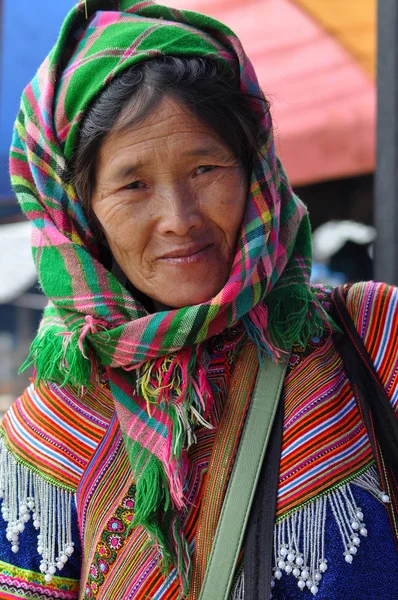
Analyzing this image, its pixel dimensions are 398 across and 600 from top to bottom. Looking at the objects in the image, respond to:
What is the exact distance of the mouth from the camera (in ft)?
4.94

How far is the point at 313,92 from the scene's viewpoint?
3625 millimetres

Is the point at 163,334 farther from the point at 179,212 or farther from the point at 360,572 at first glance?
the point at 360,572

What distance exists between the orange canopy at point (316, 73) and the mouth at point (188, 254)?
2039 millimetres

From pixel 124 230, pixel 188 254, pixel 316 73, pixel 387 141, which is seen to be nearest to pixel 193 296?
pixel 188 254

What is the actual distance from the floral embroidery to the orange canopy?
2.31 metres

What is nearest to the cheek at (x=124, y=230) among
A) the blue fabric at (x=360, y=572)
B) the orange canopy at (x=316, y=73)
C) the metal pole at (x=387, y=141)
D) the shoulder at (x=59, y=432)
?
the shoulder at (x=59, y=432)

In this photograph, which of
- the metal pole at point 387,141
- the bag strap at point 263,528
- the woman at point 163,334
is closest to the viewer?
the bag strap at point 263,528

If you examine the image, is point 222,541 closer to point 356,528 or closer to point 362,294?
point 356,528

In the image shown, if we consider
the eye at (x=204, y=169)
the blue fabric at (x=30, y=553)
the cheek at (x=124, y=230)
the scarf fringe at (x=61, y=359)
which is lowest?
the blue fabric at (x=30, y=553)

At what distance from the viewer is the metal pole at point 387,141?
85.5 inches

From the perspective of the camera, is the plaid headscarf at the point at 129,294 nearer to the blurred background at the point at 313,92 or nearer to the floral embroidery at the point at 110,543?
the floral embroidery at the point at 110,543

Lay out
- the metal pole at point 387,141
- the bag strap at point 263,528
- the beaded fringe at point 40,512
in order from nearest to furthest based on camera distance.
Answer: the bag strap at point 263,528 < the beaded fringe at point 40,512 < the metal pole at point 387,141

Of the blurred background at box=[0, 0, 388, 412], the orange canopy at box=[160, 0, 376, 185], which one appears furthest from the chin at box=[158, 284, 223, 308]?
the orange canopy at box=[160, 0, 376, 185]

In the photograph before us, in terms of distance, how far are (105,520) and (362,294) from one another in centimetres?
75
